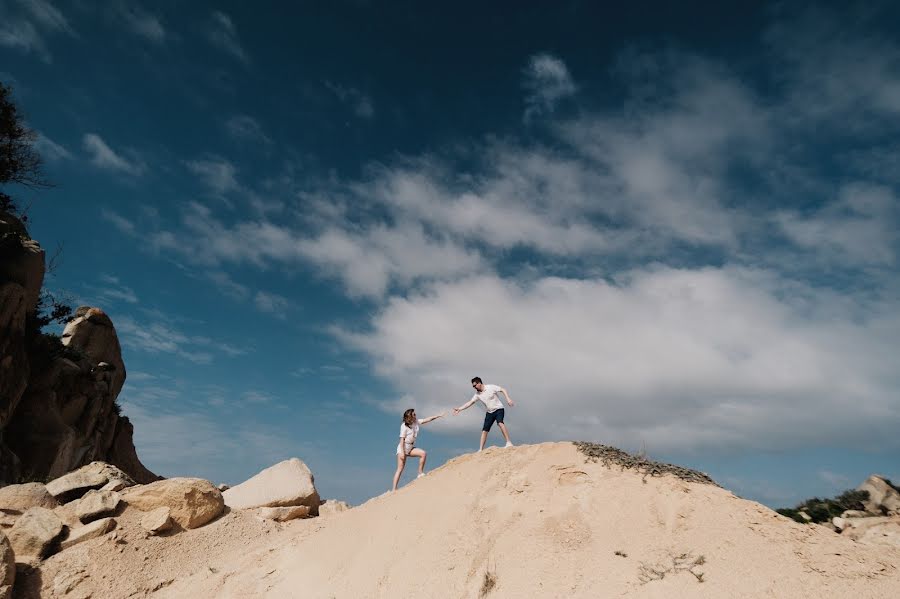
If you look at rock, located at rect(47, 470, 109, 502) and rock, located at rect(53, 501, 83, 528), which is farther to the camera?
rock, located at rect(47, 470, 109, 502)

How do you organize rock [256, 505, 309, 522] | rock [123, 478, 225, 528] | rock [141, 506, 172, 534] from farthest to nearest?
rock [256, 505, 309, 522], rock [123, 478, 225, 528], rock [141, 506, 172, 534]

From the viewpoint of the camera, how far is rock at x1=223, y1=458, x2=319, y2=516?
12820 millimetres

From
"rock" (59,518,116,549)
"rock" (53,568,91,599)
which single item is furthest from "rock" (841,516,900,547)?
"rock" (59,518,116,549)

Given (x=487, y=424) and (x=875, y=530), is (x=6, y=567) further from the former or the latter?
(x=875, y=530)

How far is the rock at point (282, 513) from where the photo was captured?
Answer: 12.2 m

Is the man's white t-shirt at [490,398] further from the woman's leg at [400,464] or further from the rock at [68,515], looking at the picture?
the rock at [68,515]

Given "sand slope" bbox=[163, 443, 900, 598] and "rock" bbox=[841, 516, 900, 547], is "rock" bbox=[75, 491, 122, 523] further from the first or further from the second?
"rock" bbox=[841, 516, 900, 547]

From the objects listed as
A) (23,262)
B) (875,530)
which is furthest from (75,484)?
(875,530)

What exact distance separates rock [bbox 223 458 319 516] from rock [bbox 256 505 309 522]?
222 millimetres

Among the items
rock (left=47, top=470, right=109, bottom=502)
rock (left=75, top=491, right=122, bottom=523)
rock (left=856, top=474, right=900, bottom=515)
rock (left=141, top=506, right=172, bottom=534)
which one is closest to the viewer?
rock (left=75, top=491, right=122, bottom=523)

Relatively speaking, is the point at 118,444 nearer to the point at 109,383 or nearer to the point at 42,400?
the point at 109,383

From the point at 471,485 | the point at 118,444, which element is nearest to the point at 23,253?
the point at 118,444

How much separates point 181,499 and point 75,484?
98.6 inches

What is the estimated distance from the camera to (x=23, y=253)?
2108cm
